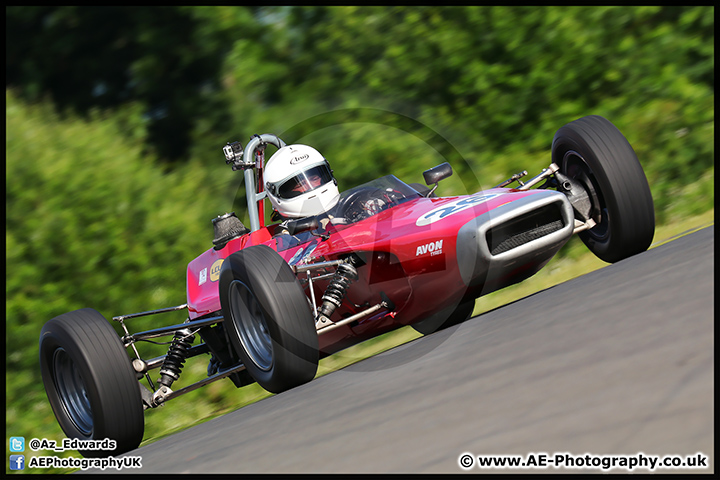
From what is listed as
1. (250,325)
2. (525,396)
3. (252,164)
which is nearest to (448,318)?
(250,325)

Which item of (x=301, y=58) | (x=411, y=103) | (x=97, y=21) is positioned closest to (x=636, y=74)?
(x=411, y=103)

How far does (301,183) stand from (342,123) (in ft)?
15.7

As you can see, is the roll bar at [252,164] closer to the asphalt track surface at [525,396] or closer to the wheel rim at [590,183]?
the asphalt track surface at [525,396]

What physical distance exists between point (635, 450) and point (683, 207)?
266 inches

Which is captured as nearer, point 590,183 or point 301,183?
point 590,183

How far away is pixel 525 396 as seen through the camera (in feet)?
10.9

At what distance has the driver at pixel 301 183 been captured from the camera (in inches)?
259

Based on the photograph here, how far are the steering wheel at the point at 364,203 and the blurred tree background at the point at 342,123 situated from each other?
3585 millimetres

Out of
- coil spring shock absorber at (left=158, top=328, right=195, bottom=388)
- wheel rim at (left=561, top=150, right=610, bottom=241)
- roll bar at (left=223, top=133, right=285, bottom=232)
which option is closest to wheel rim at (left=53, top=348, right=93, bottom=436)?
coil spring shock absorber at (left=158, top=328, right=195, bottom=388)

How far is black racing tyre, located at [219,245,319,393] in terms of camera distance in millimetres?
5227

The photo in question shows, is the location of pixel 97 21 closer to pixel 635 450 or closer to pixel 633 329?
pixel 633 329

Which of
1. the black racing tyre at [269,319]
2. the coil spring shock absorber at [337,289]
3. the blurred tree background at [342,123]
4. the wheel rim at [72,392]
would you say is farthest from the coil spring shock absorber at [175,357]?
the blurred tree background at [342,123]

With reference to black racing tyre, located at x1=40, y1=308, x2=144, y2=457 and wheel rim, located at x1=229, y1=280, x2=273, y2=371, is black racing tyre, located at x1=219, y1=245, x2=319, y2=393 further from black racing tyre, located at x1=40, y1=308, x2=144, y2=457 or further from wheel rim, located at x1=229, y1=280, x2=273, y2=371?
black racing tyre, located at x1=40, y1=308, x2=144, y2=457

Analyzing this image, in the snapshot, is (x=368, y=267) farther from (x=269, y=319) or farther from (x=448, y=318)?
(x=448, y=318)
